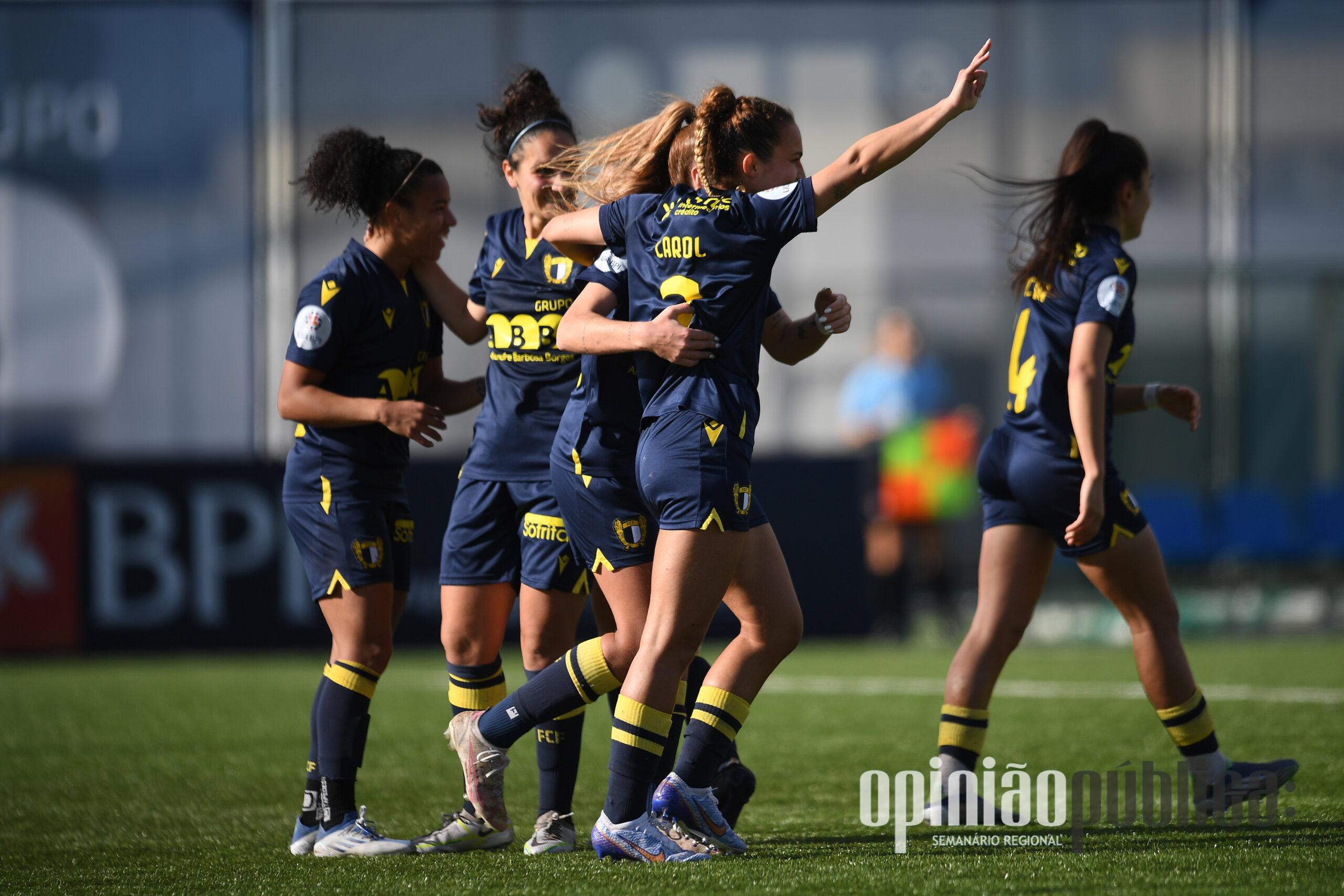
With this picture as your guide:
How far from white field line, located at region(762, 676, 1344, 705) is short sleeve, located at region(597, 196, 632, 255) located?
383 centimetres

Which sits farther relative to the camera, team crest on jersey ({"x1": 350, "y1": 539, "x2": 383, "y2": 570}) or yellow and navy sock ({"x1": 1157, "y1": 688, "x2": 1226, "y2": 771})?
yellow and navy sock ({"x1": 1157, "y1": 688, "x2": 1226, "y2": 771})

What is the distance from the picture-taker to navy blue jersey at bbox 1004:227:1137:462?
13.6 feet

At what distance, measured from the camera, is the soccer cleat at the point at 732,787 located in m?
3.90

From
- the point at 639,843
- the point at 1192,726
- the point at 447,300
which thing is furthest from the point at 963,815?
the point at 447,300

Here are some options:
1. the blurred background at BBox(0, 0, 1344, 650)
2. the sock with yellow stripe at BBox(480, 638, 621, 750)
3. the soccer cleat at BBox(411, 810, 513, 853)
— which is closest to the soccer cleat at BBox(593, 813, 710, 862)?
the sock with yellow stripe at BBox(480, 638, 621, 750)

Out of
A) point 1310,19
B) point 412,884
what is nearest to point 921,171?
point 1310,19

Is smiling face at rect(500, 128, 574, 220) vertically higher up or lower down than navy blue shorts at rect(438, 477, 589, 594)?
higher up

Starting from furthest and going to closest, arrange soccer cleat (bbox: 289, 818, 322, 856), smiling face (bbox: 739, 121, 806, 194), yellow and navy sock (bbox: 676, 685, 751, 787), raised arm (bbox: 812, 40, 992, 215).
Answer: soccer cleat (bbox: 289, 818, 322, 856)
yellow and navy sock (bbox: 676, 685, 751, 787)
smiling face (bbox: 739, 121, 806, 194)
raised arm (bbox: 812, 40, 992, 215)

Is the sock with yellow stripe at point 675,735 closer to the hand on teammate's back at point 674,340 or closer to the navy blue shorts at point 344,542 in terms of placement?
the navy blue shorts at point 344,542

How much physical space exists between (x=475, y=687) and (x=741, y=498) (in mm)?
1153

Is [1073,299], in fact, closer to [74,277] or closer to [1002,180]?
[1002,180]

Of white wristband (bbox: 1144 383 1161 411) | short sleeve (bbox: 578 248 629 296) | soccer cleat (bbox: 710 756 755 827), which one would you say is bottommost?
soccer cleat (bbox: 710 756 755 827)

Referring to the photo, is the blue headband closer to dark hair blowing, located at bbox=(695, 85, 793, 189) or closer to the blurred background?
dark hair blowing, located at bbox=(695, 85, 793, 189)

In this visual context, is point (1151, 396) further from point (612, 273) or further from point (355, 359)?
point (355, 359)
